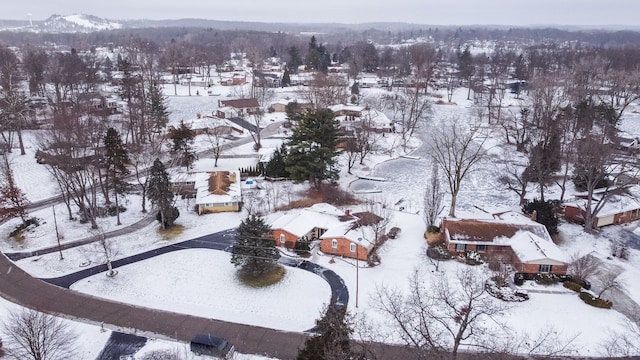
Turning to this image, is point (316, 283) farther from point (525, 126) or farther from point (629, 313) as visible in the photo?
point (525, 126)

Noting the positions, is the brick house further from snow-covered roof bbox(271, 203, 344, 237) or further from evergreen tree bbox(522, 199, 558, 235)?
evergreen tree bbox(522, 199, 558, 235)

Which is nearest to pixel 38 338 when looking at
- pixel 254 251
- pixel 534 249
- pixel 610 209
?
pixel 254 251

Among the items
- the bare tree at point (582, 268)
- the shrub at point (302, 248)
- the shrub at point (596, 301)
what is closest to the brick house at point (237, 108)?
the shrub at point (302, 248)

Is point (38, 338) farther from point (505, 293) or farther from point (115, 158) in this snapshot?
point (505, 293)

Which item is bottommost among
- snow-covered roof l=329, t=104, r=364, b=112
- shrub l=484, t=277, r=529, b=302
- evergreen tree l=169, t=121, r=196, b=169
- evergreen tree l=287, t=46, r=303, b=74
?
shrub l=484, t=277, r=529, b=302

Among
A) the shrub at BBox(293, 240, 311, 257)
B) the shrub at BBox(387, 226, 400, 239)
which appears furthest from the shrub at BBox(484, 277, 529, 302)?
the shrub at BBox(293, 240, 311, 257)

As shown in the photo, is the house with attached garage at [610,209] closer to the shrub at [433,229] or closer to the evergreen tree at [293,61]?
the shrub at [433,229]
